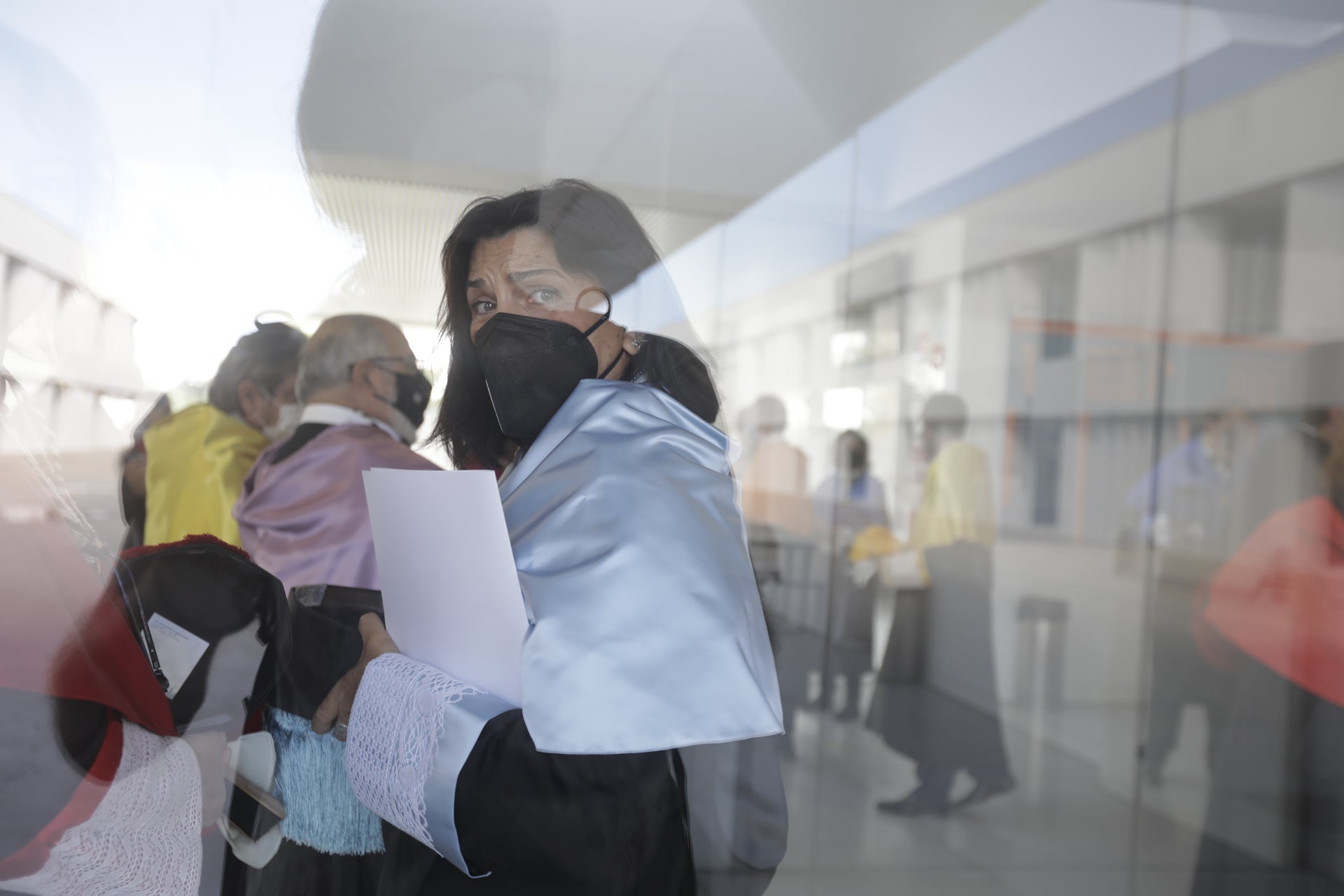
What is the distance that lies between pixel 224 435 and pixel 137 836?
97 cm

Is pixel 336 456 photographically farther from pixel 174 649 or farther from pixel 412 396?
pixel 174 649

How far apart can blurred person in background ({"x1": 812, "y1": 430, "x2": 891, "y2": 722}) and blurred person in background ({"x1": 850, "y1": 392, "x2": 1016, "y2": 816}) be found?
7cm

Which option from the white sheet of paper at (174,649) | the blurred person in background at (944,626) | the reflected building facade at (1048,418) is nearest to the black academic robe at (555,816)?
the white sheet of paper at (174,649)

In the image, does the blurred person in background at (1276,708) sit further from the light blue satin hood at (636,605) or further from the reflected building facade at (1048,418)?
the light blue satin hood at (636,605)

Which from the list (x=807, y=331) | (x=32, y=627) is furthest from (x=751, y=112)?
(x=32, y=627)

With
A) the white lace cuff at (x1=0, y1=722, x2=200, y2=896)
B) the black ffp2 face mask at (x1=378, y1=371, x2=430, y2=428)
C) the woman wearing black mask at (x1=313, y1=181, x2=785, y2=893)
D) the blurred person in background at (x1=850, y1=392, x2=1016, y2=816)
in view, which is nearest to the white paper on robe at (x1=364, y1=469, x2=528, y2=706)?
the woman wearing black mask at (x1=313, y1=181, x2=785, y2=893)

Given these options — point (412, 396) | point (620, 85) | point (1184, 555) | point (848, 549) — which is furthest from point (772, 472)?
point (412, 396)

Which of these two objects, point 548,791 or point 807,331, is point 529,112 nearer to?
point 807,331

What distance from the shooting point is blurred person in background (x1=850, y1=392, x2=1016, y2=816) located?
3822 millimetres

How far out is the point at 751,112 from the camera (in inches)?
125

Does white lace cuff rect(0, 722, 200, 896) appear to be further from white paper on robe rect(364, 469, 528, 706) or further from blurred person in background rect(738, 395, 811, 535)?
blurred person in background rect(738, 395, 811, 535)

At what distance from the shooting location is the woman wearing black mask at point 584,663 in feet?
2.83

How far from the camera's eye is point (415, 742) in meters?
0.91

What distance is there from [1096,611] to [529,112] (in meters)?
3.08
